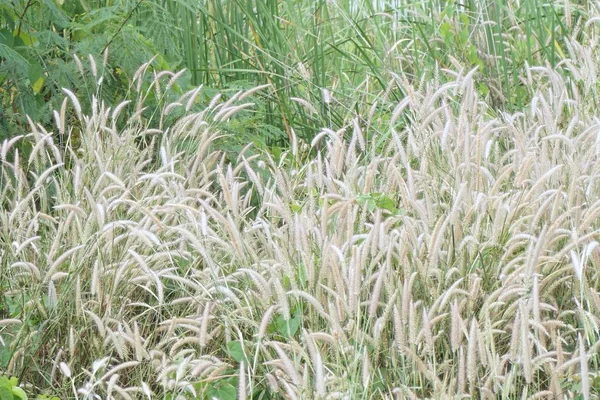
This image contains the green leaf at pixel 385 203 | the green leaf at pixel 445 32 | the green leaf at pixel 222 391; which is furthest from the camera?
the green leaf at pixel 445 32

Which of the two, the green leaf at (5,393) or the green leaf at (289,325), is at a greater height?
the green leaf at (289,325)

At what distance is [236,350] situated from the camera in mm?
2633

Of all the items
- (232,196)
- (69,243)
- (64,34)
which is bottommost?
(69,243)

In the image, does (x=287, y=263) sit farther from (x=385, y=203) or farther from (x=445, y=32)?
(x=445, y=32)

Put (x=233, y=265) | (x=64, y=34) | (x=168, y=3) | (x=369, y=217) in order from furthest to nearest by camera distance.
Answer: (x=168, y=3)
(x=64, y=34)
(x=369, y=217)
(x=233, y=265)

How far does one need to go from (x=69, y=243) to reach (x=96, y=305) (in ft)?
1.04

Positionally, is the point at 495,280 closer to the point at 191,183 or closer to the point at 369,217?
the point at 369,217

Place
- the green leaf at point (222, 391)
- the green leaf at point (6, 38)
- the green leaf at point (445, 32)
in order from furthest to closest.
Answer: the green leaf at point (445, 32)
the green leaf at point (6, 38)
the green leaf at point (222, 391)

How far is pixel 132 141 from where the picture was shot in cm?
358

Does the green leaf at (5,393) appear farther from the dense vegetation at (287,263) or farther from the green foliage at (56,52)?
the green foliage at (56,52)

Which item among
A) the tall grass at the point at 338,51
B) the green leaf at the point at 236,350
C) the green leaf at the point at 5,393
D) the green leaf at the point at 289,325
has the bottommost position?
the green leaf at the point at 236,350

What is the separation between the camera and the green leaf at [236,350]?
2.61 meters

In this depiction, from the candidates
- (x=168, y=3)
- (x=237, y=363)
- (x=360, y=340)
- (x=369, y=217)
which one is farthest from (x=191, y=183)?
(x=168, y=3)

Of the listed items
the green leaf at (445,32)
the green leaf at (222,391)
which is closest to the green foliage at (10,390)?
the green leaf at (222,391)
